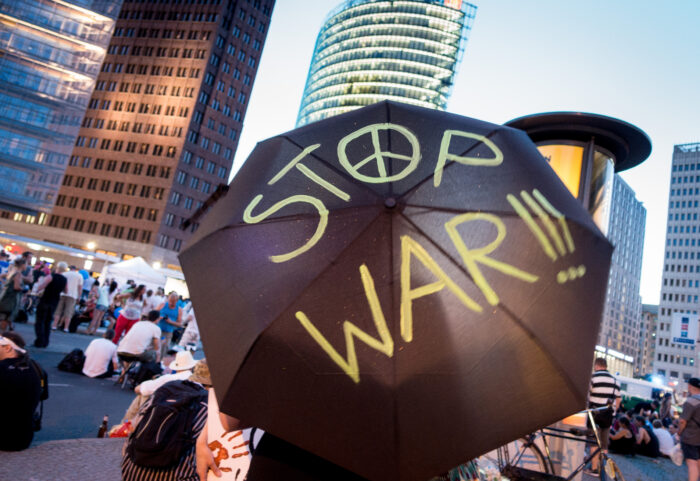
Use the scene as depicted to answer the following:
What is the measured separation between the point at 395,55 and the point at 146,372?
10513 centimetres

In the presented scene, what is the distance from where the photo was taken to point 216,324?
5.81 feet

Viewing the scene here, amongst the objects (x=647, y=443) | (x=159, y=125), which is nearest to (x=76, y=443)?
(x=647, y=443)

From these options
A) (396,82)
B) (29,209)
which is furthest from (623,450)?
(396,82)

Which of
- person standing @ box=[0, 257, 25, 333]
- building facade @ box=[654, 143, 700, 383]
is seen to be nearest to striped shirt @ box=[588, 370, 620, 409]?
person standing @ box=[0, 257, 25, 333]

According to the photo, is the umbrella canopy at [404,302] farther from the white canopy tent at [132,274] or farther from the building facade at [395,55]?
the building facade at [395,55]

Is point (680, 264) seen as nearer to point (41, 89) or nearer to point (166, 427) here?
point (41, 89)

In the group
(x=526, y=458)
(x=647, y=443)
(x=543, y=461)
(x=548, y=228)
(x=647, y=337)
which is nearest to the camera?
(x=548, y=228)

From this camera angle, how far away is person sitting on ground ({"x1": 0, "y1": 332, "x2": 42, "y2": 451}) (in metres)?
5.13

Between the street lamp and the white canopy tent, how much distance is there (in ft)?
66.9

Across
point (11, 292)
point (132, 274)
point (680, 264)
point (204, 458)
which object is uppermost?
point (680, 264)

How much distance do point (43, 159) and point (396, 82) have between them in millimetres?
78459

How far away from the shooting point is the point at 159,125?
262 ft

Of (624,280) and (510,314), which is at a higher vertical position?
(624,280)

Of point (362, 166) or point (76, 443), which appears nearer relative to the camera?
point (362, 166)
